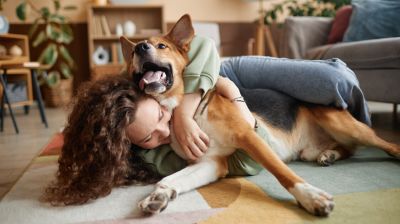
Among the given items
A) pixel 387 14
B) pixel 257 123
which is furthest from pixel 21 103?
pixel 387 14

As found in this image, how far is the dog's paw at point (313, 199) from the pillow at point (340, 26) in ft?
8.72

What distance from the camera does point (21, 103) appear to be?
4.29 meters

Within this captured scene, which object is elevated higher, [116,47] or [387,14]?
[387,14]

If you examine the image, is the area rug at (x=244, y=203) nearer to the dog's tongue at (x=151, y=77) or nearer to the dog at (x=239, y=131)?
the dog at (x=239, y=131)

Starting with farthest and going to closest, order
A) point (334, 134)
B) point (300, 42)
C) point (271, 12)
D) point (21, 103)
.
Result: 1. point (271, 12)
2. point (21, 103)
3. point (300, 42)
4. point (334, 134)

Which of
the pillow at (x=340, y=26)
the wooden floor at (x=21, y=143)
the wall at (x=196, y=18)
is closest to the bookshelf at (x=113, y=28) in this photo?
the wall at (x=196, y=18)

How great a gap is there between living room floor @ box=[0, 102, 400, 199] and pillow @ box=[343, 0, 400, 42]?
0.73 metres

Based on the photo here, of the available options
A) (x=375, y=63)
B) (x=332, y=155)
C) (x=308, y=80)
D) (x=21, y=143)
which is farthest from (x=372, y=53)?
(x=21, y=143)

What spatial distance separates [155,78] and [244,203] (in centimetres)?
61

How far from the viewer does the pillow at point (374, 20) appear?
280cm

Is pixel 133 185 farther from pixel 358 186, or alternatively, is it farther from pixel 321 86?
pixel 321 86

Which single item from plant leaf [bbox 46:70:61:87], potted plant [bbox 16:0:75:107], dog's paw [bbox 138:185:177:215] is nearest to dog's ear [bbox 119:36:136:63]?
dog's paw [bbox 138:185:177:215]

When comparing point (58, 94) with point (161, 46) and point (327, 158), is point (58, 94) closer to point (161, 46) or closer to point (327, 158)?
point (161, 46)

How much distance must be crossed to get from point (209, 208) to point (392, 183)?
2.45 feet
